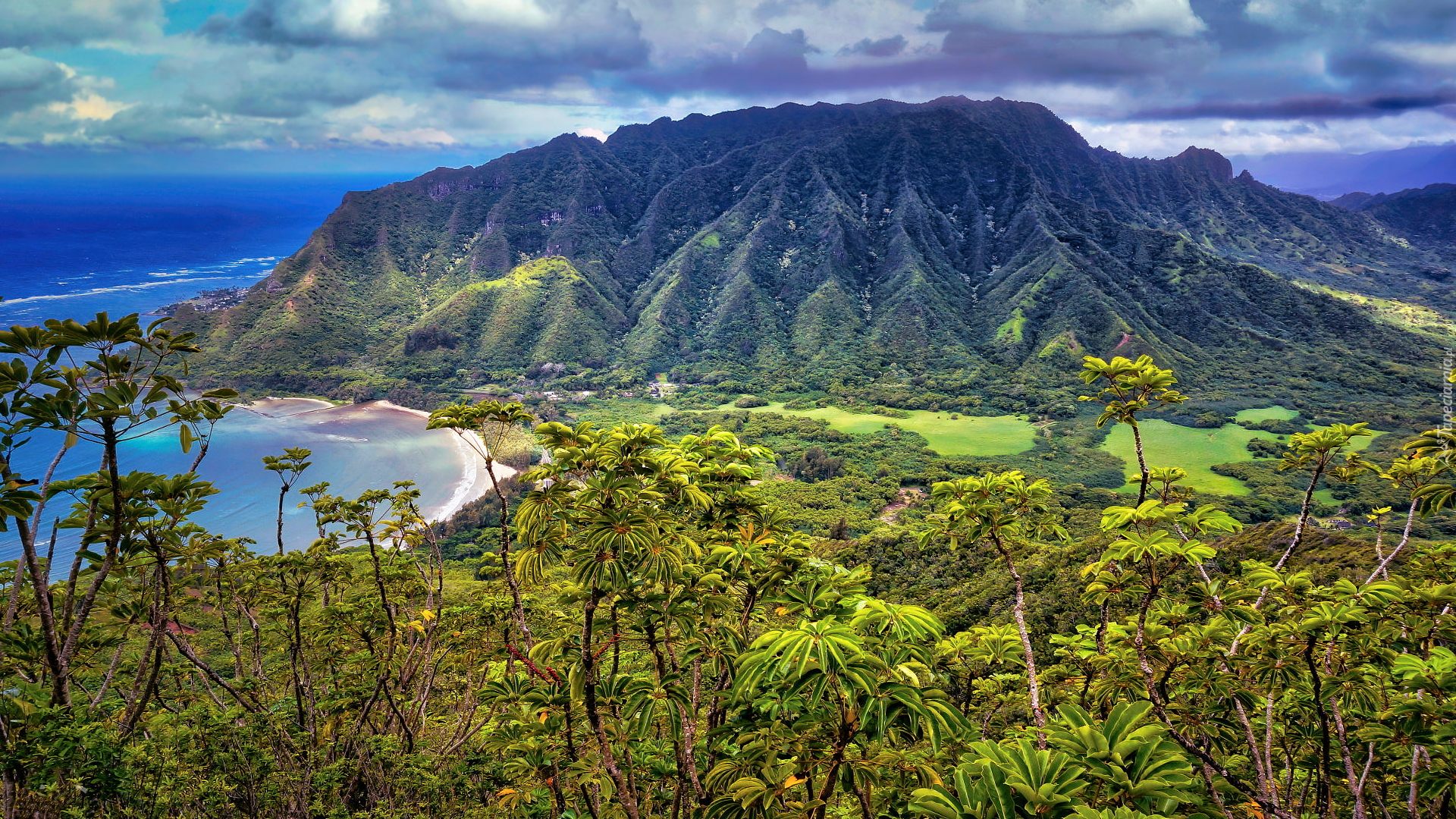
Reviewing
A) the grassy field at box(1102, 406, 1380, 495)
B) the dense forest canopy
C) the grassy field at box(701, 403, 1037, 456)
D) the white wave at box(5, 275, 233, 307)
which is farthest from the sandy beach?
the grassy field at box(1102, 406, 1380, 495)

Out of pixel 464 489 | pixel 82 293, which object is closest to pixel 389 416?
pixel 464 489

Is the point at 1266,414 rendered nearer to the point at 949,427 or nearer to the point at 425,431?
the point at 949,427

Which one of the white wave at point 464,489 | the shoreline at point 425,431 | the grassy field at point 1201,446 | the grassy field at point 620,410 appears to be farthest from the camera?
the grassy field at point 620,410

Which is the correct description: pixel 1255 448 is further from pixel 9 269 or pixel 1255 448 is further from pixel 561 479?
pixel 9 269

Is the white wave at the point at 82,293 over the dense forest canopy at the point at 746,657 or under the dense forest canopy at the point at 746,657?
over

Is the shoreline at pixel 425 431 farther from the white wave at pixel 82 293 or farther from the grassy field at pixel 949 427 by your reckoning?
the white wave at pixel 82 293

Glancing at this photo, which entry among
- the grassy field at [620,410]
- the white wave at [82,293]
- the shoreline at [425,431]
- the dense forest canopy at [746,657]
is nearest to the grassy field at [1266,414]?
the grassy field at [620,410]
